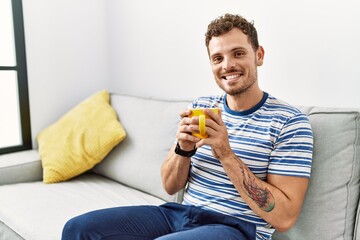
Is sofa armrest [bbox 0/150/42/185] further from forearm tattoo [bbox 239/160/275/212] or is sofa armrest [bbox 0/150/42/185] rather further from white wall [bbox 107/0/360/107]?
forearm tattoo [bbox 239/160/275/212]

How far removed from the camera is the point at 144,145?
1.90m

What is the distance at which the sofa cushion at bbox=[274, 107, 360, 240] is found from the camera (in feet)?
3.93

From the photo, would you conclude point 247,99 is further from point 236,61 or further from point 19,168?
point 19,168

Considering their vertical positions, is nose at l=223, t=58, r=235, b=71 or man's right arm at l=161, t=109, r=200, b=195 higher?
nose at l=223, t=58, r=235, b=71

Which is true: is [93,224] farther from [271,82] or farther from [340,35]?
[340,35]

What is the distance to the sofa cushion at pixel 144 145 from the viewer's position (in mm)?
1811

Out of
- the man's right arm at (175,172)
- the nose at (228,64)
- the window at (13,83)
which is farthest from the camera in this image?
the window at (13,83)

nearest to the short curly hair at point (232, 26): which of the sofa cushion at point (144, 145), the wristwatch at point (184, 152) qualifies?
the wristwatch at point (184, 152)

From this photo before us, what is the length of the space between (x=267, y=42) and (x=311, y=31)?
0.73 feet

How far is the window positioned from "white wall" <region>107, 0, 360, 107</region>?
69cm

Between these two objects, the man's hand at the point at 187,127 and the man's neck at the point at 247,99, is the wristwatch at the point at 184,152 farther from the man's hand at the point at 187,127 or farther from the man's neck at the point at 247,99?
the man's neck at the point at 247,99

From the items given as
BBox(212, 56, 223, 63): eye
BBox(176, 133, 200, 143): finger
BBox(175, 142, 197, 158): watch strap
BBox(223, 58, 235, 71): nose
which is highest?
BBox(212, 56, 223, 63): eye

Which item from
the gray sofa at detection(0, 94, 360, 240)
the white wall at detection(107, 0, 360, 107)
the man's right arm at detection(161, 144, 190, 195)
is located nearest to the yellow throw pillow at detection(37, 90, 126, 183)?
the gray sofa at detection(0, 94, 360, 240)

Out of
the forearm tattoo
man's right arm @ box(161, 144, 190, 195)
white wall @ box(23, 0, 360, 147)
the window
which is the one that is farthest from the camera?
the window
